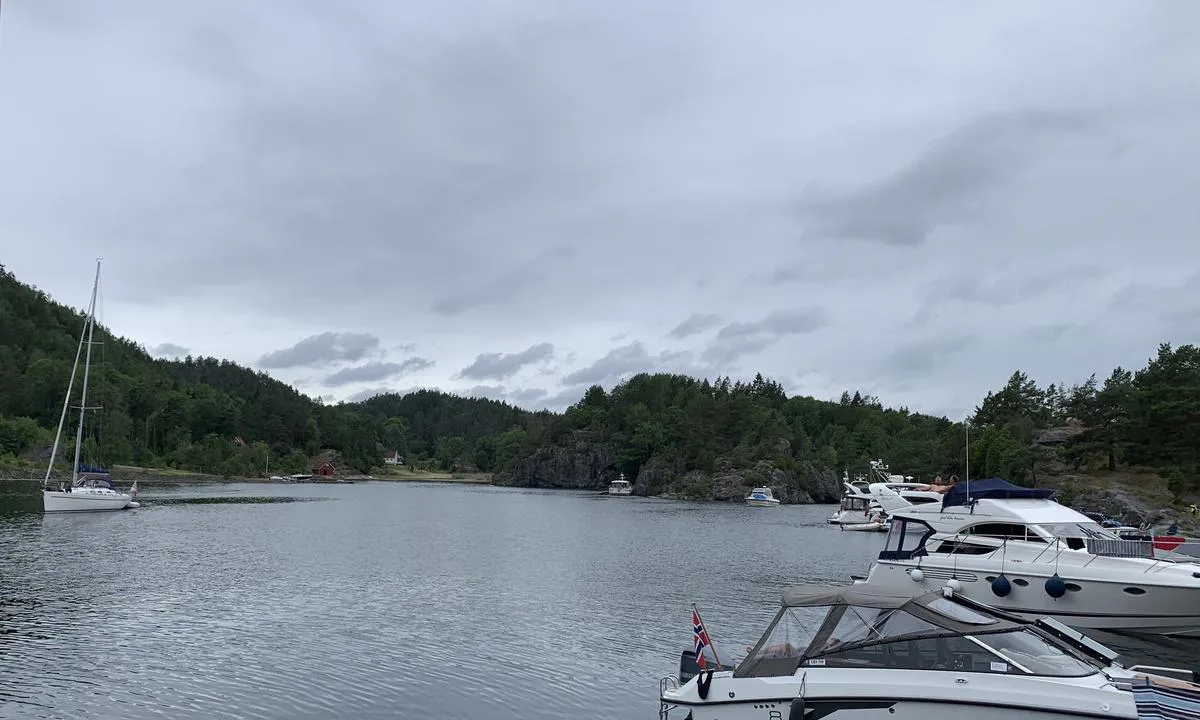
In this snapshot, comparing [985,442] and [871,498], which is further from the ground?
[985,442]

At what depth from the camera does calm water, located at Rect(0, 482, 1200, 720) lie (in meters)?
20.2

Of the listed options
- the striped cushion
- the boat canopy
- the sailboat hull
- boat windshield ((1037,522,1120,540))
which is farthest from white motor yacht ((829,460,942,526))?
the sailboat hull

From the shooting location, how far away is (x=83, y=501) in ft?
251

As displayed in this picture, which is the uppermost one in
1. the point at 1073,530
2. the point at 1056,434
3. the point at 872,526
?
the point at 1056,434

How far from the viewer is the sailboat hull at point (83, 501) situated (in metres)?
73.6

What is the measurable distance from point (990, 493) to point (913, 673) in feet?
70.6

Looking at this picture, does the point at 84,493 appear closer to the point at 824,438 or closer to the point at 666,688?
the point at 666,688

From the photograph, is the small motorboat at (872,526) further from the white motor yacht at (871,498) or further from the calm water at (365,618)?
the calm water at (365,618)

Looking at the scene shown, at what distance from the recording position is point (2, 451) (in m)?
144

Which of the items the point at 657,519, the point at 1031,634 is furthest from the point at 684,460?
the point at 1031,634

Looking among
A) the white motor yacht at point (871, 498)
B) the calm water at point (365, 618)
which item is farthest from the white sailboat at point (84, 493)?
the white motor yacht at point (871, 498)

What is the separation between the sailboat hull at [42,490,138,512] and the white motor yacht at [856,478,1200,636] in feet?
233

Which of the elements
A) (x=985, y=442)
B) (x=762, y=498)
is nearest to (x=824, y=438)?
(x=762, y=498)

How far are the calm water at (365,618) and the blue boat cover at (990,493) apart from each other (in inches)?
311
